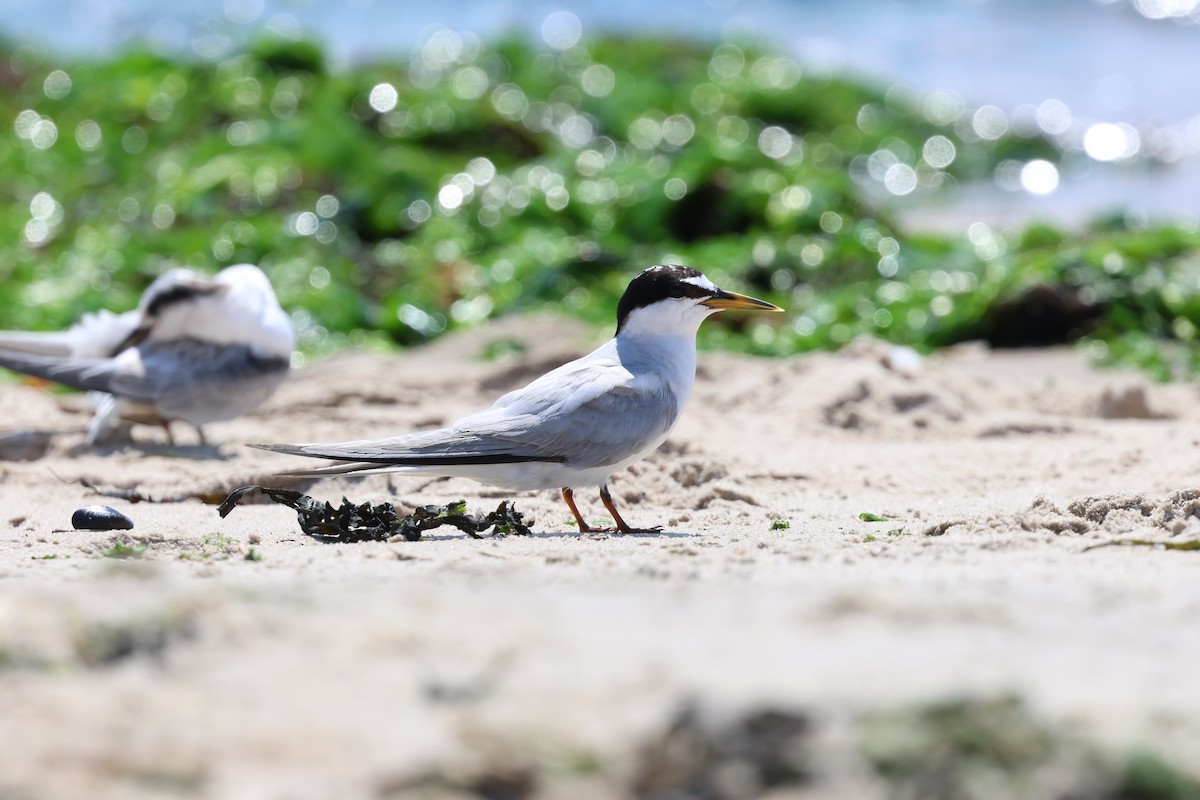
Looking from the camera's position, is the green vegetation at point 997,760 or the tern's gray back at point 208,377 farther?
the tern's gray back at point 208,377

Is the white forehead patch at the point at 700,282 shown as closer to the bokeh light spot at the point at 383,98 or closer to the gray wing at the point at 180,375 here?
the gray wing at the point at 180,375

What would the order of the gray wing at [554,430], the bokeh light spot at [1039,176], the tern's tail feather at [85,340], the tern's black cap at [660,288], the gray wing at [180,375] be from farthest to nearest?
the bokeh light spot at [1039,176] < the tern's tail feather at [85,340] < the gray wing at [180,375] < the tern's black cap at [660,288] < the gray wing at [554,430]

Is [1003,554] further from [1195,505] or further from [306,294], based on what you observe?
[306,294]

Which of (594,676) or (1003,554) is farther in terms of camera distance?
(1003,554)

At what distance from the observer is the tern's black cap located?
4.80 m

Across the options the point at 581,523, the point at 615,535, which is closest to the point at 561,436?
the point at 581,523

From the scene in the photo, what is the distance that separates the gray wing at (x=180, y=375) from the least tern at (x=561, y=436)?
218cm

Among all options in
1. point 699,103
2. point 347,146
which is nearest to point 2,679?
point 347,146

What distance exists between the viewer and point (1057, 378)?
724cm

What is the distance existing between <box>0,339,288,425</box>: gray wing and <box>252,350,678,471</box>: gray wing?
2.29 meters

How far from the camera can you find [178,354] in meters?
6.55

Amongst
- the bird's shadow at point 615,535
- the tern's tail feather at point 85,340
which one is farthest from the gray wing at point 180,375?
the bird's shadow at point 615,535

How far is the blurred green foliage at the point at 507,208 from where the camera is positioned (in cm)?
852

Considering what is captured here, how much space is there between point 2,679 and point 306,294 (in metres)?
7.65
